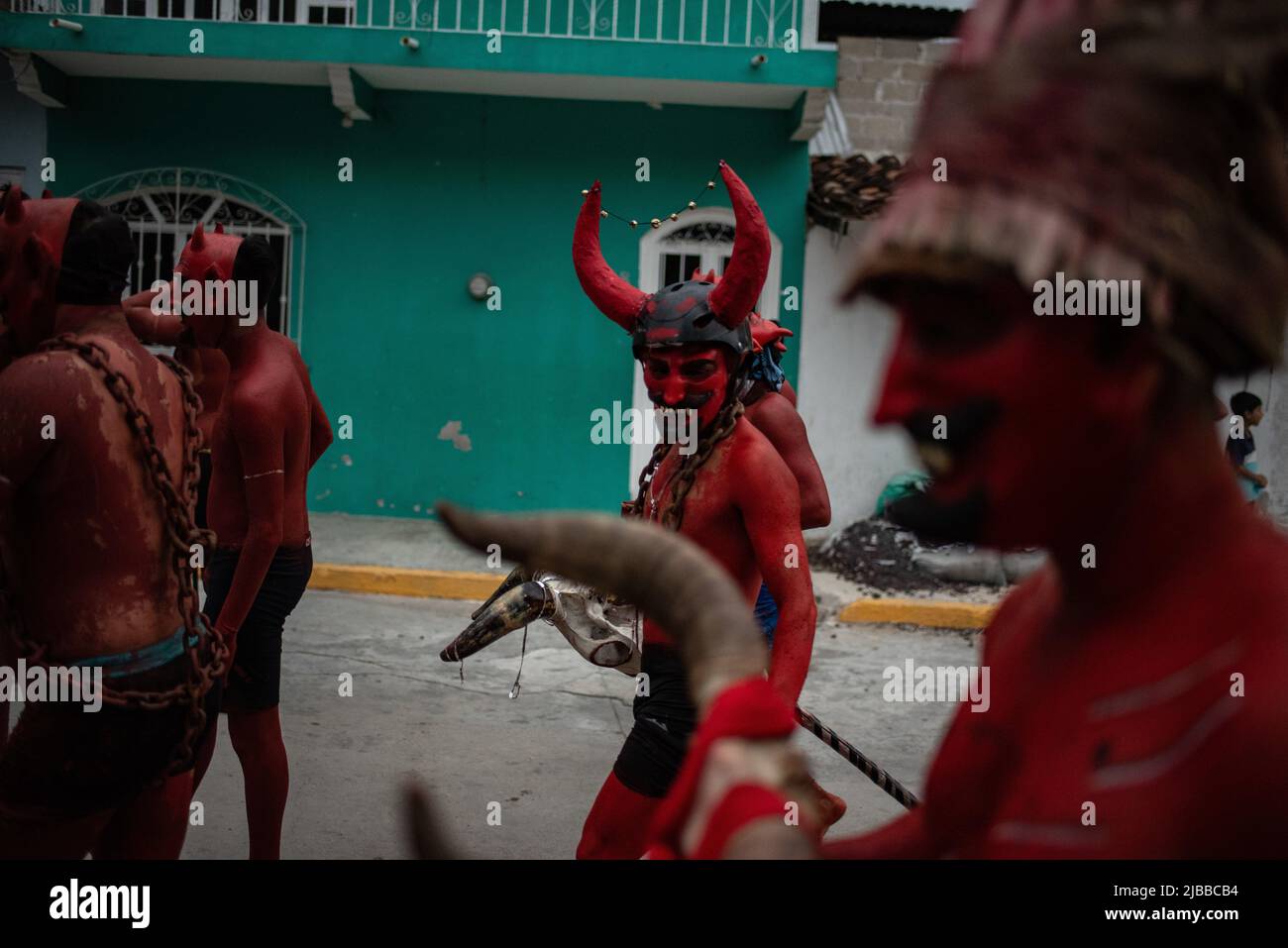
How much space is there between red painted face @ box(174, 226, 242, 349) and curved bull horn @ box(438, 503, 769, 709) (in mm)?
3112

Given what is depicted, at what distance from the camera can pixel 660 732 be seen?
3.31 metres

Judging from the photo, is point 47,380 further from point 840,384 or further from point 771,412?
point 840,384

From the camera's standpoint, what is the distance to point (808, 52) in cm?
1042

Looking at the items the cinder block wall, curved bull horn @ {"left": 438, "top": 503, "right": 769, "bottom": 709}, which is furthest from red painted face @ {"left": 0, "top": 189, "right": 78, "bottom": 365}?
the cinder block wall

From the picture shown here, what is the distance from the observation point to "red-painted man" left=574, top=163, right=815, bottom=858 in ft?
10.7

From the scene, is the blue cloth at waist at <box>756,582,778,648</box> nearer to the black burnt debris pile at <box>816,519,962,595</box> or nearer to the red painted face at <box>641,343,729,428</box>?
the red painted face at <box>641,343,729,428</box>

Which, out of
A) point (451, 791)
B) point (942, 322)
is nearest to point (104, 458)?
point (942, 322)

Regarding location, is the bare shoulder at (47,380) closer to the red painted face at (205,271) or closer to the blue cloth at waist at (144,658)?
the blue cloth at waist at (144,658)

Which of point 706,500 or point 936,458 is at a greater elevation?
point 936,458

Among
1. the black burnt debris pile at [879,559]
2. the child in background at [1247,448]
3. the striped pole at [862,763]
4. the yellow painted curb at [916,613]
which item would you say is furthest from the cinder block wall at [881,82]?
the striped pole at [862,763]

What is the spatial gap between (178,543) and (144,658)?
295 mm

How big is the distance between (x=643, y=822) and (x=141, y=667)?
136cm

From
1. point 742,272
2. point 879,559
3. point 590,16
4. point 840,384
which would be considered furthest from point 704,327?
point 590,16

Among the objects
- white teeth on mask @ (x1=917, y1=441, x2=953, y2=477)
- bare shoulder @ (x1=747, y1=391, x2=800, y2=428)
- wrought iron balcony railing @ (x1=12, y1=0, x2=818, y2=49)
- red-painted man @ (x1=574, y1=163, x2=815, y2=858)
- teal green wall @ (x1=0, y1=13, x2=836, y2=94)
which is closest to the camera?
white teeth on mask @ (x1=917, y1=441, x2=953, y2=477)
